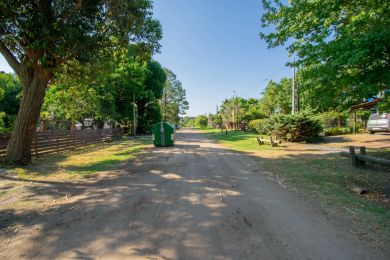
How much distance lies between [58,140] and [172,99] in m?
49.3

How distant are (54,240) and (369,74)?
782 cm

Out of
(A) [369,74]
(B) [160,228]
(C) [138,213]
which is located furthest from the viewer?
(A) [369,74]

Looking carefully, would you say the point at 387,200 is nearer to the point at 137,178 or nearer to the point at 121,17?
the point at 137,178

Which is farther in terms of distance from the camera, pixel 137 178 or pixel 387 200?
pixel 137 178

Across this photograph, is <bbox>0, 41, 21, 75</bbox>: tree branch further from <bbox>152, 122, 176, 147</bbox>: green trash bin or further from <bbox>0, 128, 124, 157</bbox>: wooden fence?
<bbox>152, 122, 176, 147</bbox>: green trash bin

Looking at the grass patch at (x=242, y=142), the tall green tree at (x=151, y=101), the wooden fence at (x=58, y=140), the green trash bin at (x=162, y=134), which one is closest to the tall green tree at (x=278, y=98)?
the grass patch at (x=242, y=142)

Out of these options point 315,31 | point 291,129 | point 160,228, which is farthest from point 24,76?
point 291,129

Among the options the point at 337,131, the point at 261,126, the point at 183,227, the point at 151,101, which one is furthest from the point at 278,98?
the point at 183,227

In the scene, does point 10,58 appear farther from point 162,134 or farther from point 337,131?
point 337,131

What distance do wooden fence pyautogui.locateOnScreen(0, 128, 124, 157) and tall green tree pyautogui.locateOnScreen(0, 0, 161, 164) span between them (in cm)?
170

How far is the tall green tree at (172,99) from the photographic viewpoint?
58.5 m

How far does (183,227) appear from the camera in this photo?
3562 millimetres

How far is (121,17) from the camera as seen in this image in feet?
28.5

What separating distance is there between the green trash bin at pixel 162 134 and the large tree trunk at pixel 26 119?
7.71 metres
